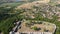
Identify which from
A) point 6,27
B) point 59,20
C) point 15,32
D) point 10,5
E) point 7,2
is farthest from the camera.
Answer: point 7,2

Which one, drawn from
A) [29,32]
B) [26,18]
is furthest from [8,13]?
[29,32]

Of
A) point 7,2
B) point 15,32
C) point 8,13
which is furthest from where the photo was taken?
point 7,2

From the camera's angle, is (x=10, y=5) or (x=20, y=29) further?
(x=10, y=5)

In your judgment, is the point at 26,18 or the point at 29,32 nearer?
the point at 29,32

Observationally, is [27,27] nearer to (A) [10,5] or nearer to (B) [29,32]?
(B) [29,32]

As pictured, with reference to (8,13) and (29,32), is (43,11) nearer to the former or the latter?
(8,13)

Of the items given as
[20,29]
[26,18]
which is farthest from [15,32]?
[26,18]

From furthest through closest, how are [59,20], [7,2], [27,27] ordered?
[7,2]
[59,20]
[27,27]

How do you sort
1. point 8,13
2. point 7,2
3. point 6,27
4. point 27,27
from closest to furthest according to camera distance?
point 27,27 < point 6,27 < point 8,13 < point 7,2
